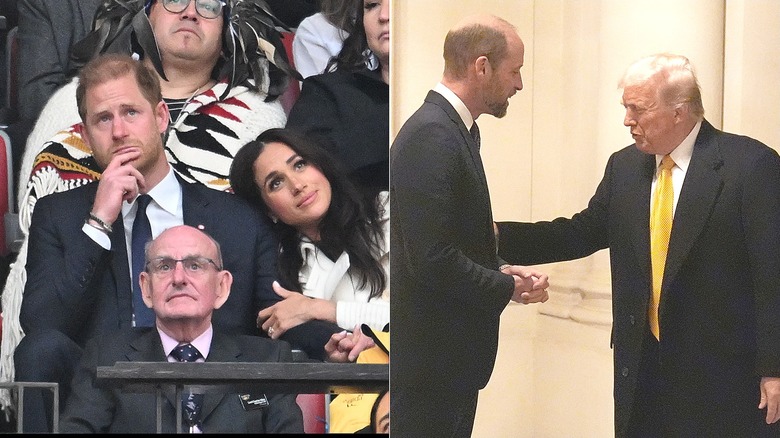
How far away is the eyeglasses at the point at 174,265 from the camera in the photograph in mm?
3842

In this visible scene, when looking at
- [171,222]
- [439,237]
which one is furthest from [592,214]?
[171,222]

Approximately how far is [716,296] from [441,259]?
3.23 feet

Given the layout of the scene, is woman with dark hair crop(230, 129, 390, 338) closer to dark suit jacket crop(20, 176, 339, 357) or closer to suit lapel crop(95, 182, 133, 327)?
dark suit jacket crop(20, 176, 339, 357)

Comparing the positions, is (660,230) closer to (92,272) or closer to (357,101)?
(357,101)

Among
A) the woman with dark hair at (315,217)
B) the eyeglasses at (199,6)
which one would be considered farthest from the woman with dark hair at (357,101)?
the eyeglasses at (199,6)

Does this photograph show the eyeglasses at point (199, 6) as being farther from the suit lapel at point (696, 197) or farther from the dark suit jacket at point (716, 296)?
the suit lapel at point (696, 197)

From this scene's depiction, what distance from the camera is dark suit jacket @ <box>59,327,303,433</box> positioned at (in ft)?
12.6

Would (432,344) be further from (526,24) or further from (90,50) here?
(90,50)

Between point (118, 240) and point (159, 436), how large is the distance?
31.1 inches

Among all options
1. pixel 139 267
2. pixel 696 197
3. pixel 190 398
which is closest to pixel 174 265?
pixel 139 267

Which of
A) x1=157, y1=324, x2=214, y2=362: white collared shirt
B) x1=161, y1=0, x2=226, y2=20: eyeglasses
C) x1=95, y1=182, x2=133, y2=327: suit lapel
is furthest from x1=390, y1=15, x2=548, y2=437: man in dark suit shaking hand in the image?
x1=95, y1=182, x2=133, y2=327: suit lapel

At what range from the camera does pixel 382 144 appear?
151 inches

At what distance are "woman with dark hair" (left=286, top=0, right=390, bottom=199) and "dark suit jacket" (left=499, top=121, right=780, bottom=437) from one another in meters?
1.01

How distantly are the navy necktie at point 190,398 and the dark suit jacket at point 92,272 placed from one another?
5.8 inches
